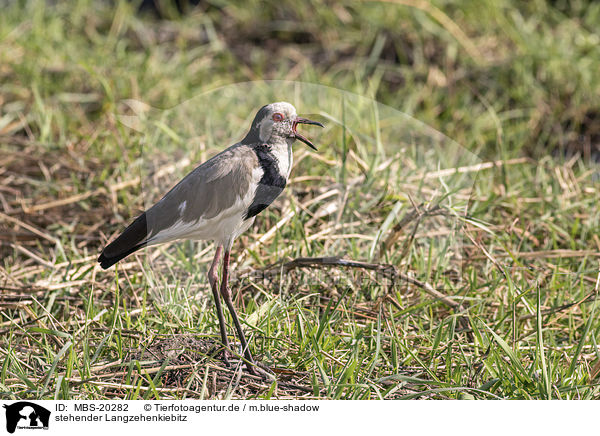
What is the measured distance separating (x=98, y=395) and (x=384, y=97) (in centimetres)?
293

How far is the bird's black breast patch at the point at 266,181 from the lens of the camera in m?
1.67

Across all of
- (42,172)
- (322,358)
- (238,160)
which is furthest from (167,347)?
(42,172)

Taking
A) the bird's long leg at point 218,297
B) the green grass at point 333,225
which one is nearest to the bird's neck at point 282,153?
the bird's long leg at point 218,297

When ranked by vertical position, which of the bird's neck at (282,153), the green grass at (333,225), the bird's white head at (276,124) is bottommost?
the green grass at (333,225)

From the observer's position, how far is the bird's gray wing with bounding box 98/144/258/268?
167 centimetres

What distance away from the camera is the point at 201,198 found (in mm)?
1680

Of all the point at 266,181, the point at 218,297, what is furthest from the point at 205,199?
the point at 218,297

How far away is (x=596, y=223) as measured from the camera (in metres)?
2.88

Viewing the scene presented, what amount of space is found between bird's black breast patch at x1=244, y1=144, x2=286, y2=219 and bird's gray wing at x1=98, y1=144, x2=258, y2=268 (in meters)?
0.02
